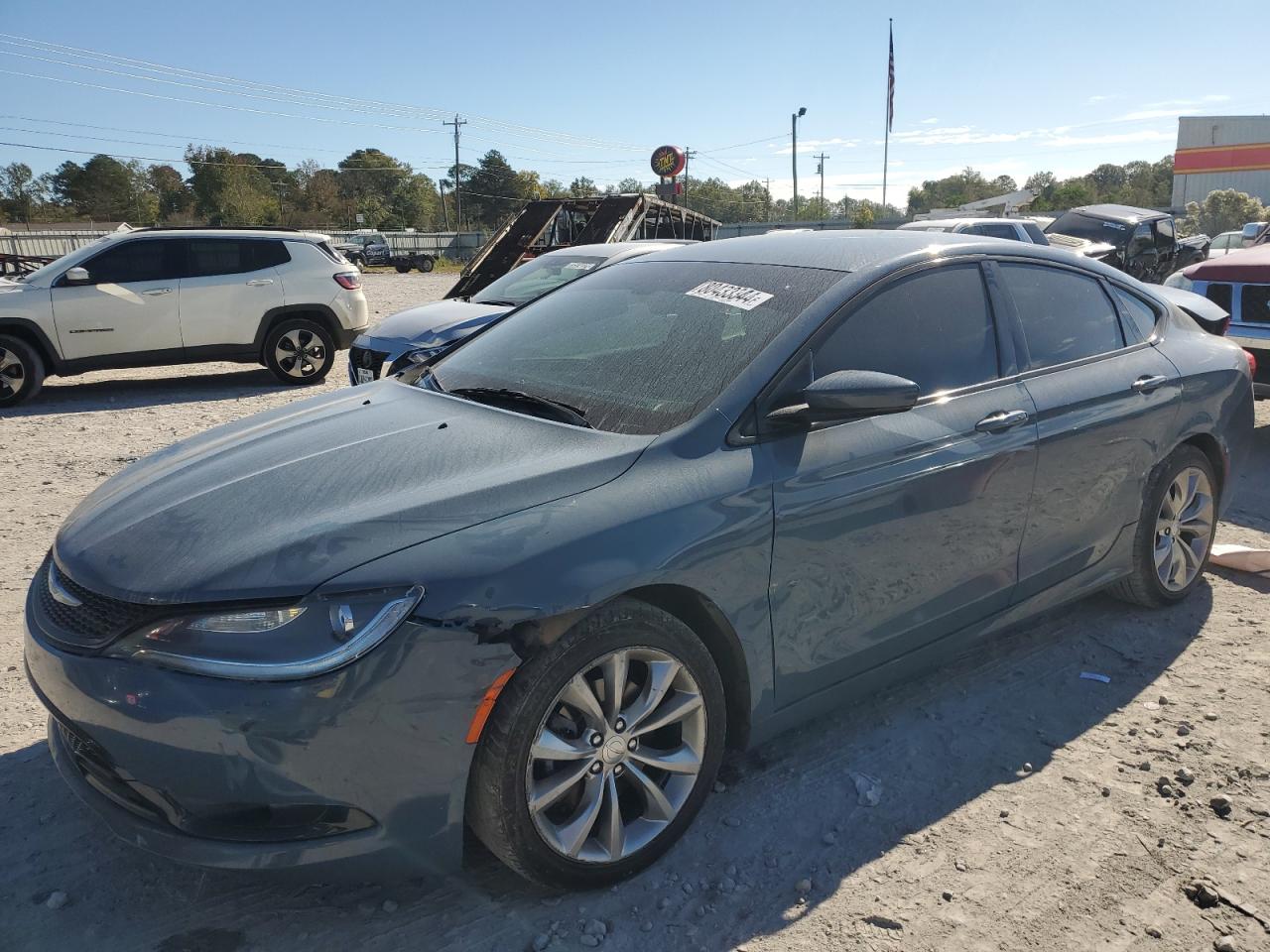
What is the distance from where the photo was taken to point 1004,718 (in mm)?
3348

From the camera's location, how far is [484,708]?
6.95 ft

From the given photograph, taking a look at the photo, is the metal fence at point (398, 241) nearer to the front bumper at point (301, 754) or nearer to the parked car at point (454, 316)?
the parked car at point (454, 316)

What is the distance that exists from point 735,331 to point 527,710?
1.39m

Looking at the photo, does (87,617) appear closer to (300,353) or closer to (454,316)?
(454,316)

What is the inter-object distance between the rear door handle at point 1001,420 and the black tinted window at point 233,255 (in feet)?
31.0

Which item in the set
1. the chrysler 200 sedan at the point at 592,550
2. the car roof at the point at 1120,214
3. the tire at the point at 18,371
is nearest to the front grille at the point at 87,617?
the chrysler 200 sedan at the point at 592,550

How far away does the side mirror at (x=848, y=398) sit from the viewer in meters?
2.63

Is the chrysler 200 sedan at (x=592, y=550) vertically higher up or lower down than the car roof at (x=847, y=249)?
lower down

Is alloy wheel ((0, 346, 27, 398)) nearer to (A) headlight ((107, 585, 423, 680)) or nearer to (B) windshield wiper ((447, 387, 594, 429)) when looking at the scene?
(B) windshield wiper ((447, 387, 594, 429))

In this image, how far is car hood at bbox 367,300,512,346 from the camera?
308 inches

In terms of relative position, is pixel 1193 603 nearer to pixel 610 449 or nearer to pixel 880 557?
pixel 880 557

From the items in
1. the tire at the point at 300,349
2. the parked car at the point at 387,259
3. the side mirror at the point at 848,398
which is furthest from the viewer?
the parked car at the point at 387,259

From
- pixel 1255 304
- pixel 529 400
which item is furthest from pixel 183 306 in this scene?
pixel 1255 304

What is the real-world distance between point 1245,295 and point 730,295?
5993 mm
